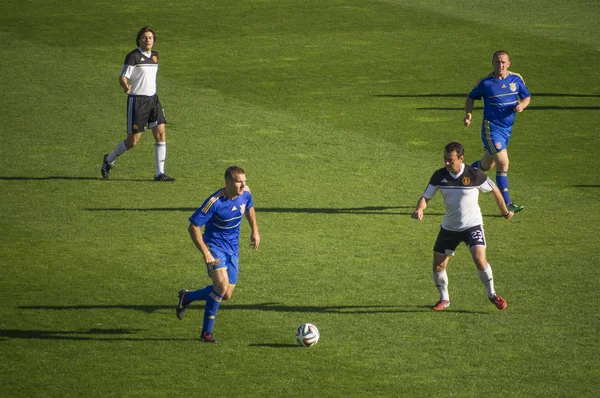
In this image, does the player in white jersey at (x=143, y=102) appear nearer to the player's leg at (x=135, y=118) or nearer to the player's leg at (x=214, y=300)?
the player's leg at (x=135, y=118)

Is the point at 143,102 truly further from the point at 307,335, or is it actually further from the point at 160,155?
the point at 307,335

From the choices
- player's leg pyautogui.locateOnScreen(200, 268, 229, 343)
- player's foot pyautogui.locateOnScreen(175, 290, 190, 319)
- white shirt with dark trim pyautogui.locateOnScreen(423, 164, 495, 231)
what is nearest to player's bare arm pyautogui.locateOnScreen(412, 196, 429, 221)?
white shirt with dark trim pyautogui.locateOnScreen(423, 164, 495, 231)

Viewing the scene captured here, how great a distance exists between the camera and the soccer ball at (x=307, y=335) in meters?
11.0

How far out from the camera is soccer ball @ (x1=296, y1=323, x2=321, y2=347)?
11000 millimetres

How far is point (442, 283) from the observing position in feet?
40.0

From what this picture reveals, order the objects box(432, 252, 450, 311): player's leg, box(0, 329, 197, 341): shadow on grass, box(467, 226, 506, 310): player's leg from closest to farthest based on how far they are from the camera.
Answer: box(0, 329, 197, 341): shadow on grass, box(467, 226, 506, 310): player's leg, box(432, 252, 450, 311): player's leg

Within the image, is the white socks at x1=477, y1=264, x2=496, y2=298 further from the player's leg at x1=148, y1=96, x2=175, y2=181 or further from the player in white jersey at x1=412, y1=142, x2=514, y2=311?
the player's leg at x1=148, y1=96, x2=175, y2=181

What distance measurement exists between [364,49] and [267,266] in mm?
19306

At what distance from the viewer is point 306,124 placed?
2334 cm

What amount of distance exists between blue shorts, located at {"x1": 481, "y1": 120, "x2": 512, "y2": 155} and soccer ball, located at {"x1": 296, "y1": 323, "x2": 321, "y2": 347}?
6.60m

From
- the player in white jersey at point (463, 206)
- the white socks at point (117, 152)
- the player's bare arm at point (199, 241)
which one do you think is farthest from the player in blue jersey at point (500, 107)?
the player's bare arm at point (199, 241)

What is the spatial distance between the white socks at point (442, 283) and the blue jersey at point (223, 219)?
2.57m

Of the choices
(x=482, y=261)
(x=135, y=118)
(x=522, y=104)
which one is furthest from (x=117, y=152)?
(x=482, y=261)

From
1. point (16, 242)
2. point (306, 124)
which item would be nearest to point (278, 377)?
point (16, 242)
